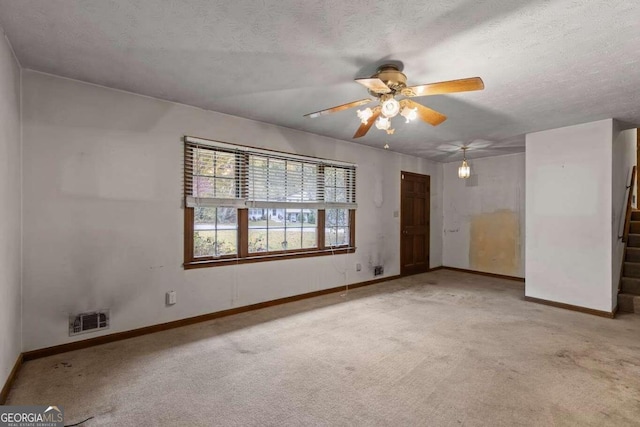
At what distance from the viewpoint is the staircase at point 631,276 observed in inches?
157

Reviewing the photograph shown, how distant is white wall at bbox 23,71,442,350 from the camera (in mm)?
2646

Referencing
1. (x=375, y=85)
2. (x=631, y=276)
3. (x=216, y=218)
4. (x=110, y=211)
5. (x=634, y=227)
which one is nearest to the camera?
A: (x=375, y=85)

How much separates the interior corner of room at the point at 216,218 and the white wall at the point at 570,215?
16 mm

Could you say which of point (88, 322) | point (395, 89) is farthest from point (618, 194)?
point (88, 322)

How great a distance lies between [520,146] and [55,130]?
249 inches

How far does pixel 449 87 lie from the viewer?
2.17 meters

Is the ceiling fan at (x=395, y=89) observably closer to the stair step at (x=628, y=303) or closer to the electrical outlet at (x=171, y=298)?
the electrical outlet at (x=171, y=298)

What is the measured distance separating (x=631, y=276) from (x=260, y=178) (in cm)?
542

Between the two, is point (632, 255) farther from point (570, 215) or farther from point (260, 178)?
point (260, 178)

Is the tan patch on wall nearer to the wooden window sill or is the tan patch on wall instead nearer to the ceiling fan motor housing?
the wooden window sill

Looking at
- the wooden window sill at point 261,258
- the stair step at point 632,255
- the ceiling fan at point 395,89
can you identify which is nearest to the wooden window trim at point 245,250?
the wooden window sill at point 261,258

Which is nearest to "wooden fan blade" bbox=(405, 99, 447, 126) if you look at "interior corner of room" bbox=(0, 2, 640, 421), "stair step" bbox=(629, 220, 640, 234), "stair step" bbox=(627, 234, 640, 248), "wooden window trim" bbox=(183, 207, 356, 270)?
"interior corner of room" bbox=(0, 2, 640, 421)

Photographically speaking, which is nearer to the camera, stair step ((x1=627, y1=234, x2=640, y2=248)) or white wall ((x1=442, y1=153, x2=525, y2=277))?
stair step ((x1=627, y1=234, x2=640, y2=248))

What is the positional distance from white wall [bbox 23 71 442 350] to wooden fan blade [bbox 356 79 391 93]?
2053 millimetres
